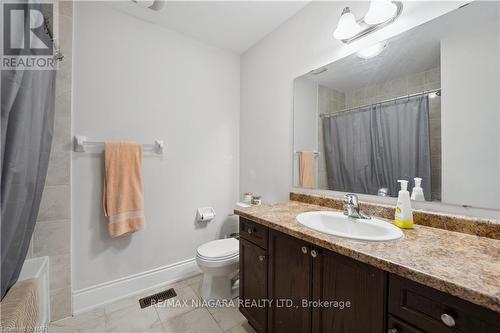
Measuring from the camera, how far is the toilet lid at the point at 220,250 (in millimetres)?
1599

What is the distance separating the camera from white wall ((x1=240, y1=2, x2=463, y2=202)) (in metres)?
1.33

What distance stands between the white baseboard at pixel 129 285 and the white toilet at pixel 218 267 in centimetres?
42

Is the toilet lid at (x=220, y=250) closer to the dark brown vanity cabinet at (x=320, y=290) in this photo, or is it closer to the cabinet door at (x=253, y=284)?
the cabinet door at (x=253, y=284)

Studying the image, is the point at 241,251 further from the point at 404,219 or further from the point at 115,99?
the point at 115,99

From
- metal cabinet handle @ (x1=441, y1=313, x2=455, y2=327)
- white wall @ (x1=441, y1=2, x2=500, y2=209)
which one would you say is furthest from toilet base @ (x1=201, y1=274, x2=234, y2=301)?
white wall @ (x1=441, y1=2, x2=500, y2=209)

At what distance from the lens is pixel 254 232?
129 cm

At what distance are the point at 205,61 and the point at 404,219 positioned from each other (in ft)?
7.10

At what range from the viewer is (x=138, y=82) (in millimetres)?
1790

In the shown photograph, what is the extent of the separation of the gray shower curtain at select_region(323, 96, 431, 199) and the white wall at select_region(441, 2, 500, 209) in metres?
0.09

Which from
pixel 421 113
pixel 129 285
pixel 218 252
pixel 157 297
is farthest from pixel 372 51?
pixel 129 285

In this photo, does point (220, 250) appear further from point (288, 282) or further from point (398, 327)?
point (398, 327)

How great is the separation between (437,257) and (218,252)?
1357mm

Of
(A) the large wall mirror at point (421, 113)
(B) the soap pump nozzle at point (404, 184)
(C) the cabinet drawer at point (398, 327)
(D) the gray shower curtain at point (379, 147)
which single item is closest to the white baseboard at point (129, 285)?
(A) the large wall mirror at point (421, 113)

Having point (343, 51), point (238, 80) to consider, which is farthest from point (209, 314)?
point (238, 80)
